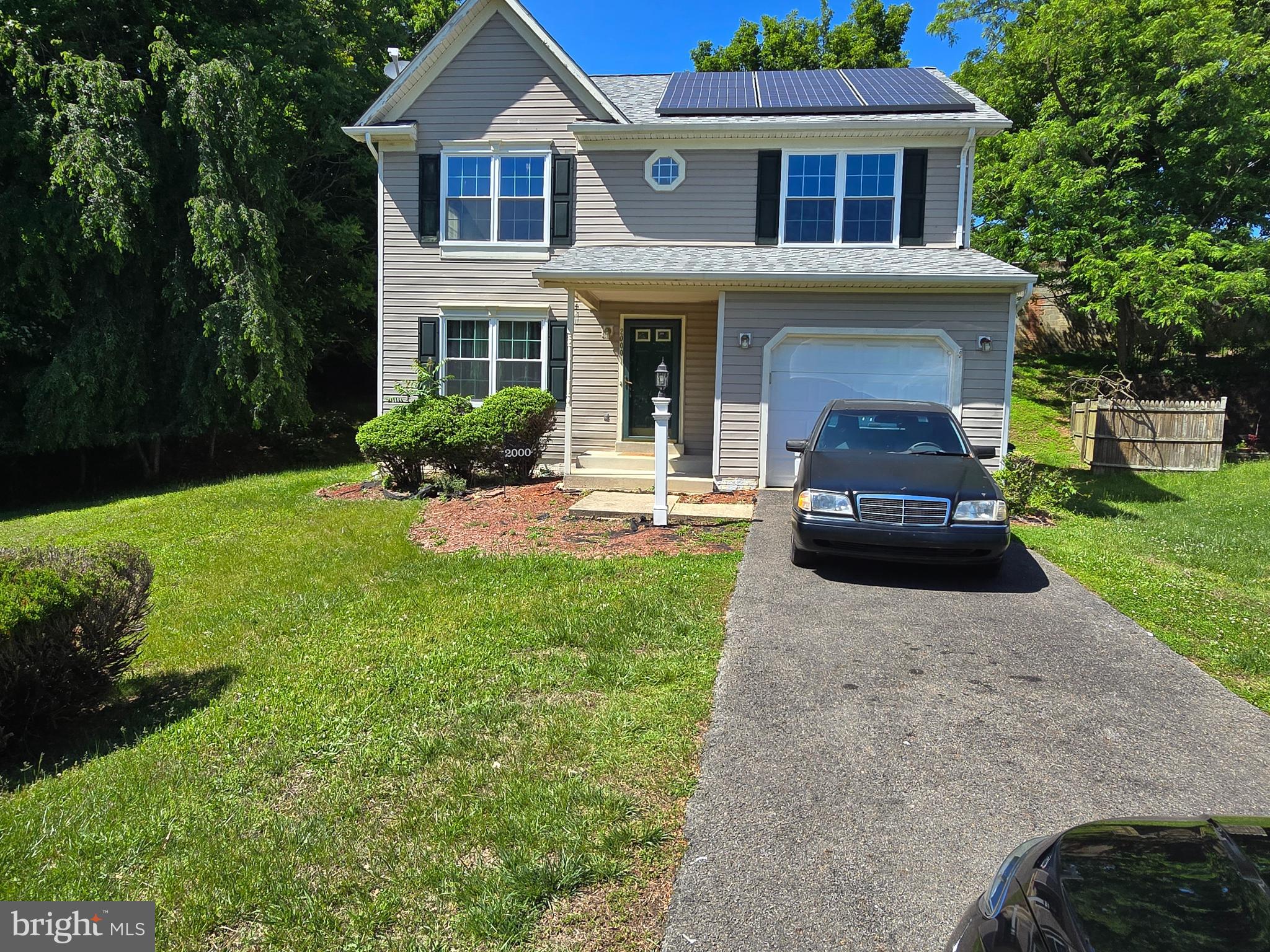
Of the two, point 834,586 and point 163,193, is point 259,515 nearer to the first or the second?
point 834,586

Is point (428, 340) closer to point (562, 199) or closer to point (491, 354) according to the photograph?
point (491, 354)

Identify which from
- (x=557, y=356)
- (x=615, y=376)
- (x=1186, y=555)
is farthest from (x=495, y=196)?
(x=1186, y=555)

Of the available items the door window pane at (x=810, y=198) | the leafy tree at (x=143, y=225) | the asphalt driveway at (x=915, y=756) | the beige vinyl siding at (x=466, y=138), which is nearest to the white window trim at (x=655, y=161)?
the beige vinyl siding at (x=466, y=138)

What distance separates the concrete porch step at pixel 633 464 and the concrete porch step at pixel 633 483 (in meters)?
1.00

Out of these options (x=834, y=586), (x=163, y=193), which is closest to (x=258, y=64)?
(x=163, y=193)

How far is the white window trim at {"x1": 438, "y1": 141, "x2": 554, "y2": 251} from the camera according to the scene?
13.9 meters

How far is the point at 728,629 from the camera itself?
18.3 ft

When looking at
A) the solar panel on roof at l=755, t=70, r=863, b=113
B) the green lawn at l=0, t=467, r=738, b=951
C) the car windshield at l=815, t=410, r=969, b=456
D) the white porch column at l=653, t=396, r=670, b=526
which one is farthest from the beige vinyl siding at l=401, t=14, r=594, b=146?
the green lawn at l=0, t=467, r=738, b=951

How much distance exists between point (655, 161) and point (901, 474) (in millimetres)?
8724

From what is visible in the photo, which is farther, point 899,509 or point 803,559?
point 803,559

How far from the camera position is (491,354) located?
1430cm

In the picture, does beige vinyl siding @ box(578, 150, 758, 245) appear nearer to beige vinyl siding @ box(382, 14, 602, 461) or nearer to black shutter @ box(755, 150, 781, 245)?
black shutter @ box(755, 150, 781, 245)

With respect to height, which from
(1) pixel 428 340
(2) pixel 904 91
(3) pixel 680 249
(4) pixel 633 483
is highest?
(2) pixel 904 91

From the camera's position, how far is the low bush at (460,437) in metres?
11.4
